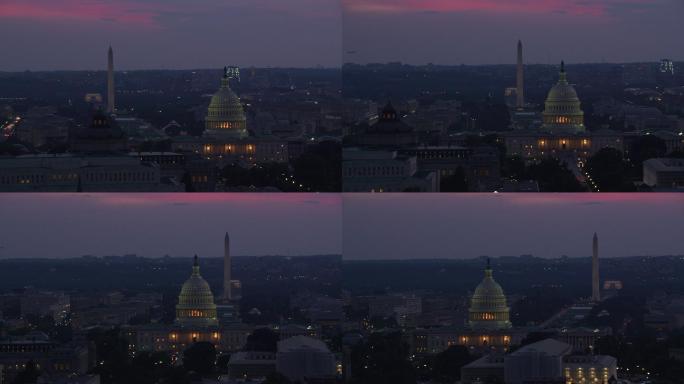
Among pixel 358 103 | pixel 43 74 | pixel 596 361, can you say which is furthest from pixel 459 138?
pixel 43 74

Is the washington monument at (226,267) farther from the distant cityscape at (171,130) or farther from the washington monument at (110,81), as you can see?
the washington monument at (110,81)

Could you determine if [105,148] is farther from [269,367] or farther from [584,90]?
[584,90]

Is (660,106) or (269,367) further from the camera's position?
(660,106)

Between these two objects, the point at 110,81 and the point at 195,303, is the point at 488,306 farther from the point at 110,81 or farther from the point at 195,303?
the point at 110,81

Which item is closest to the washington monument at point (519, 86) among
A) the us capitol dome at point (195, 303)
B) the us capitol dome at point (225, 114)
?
the us capitol dome at point (225, 114)

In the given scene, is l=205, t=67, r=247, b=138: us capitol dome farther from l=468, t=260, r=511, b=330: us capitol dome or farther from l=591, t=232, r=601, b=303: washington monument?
l=591, t=232, r=601, b=303: washington monument

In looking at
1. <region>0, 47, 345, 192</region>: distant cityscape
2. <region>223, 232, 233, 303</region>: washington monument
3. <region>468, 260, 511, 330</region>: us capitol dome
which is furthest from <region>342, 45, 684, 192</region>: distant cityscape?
<region>223, 232, 233, 303</region>: washington monument
